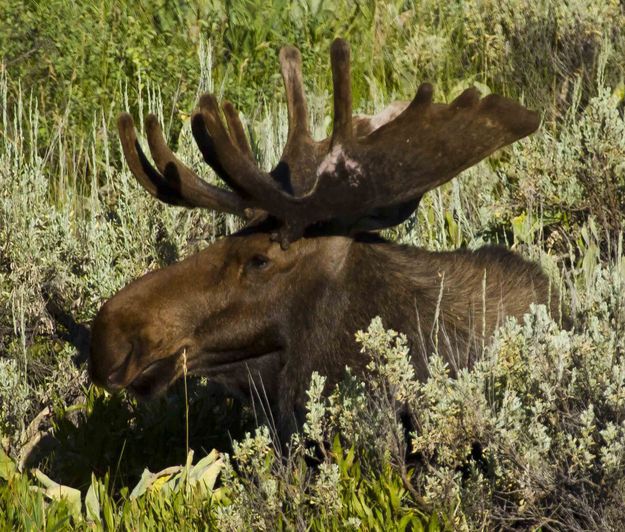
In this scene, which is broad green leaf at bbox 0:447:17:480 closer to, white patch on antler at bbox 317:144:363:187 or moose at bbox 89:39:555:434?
moose at bbox 89:39:555:434

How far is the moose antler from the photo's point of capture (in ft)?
14.1

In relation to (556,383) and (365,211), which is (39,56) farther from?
(556,383)

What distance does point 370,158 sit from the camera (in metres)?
4.40

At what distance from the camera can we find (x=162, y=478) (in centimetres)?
492

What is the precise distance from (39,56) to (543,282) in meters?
4.43

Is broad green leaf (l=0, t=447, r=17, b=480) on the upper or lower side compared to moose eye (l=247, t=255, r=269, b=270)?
lower

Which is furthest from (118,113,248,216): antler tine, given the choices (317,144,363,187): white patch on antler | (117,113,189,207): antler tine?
(317,144,363,187): white patch on antler

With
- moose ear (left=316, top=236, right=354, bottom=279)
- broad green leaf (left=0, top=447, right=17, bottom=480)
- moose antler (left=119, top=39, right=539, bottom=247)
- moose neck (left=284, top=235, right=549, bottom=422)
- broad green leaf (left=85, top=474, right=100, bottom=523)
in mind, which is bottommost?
broad green leaf (left=85, top=474, right=100, bottom=523)

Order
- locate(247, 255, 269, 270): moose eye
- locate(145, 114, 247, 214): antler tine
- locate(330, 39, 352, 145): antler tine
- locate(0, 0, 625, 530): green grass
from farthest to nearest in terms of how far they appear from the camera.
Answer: locate(145, 114, 247, 214): antler tine → locate(247, 255, 269, 270): moose eye → locate(330, 39, 352, 145): antler tine → locate(0, 0, 625, 530): green grass

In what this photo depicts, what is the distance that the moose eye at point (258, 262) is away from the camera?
4.57 metres

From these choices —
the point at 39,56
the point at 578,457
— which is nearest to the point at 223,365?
the point at 578,457

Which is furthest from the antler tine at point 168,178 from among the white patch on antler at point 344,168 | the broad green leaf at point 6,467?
the broad green leaf at point 6,467

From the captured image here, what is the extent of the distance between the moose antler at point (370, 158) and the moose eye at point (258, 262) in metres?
0.09

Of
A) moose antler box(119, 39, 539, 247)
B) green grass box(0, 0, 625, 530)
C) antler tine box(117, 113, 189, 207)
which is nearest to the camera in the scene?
green grass box(0, 0, 625, 530)
